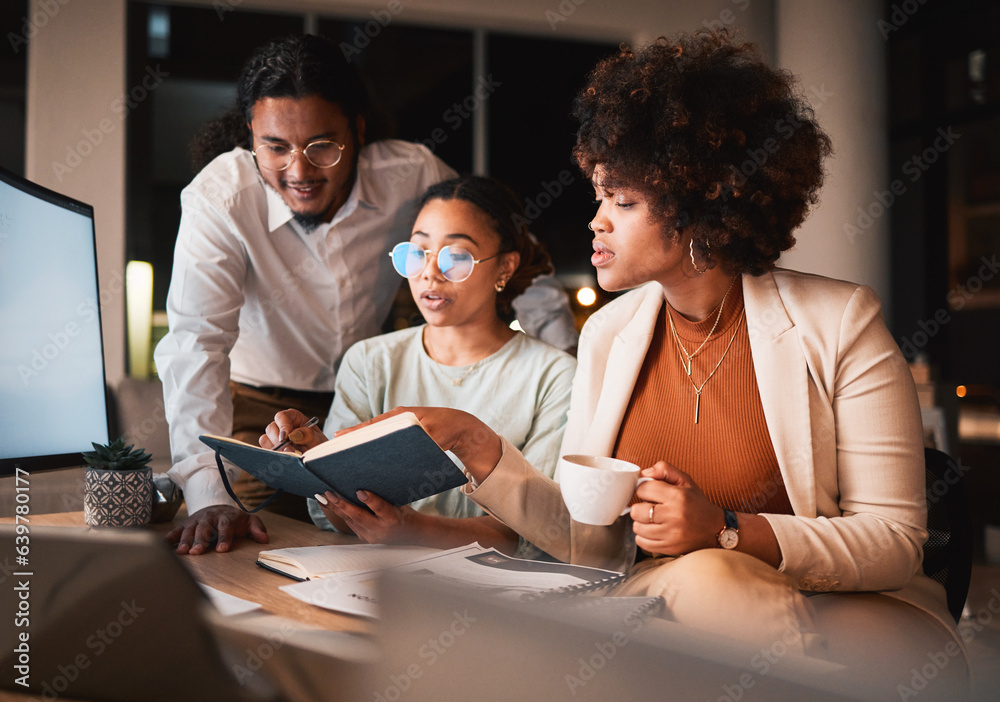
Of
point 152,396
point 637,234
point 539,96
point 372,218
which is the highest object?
point 539,96

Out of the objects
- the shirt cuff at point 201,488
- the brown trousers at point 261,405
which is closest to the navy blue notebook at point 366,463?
the shirt cuff at point 201,488

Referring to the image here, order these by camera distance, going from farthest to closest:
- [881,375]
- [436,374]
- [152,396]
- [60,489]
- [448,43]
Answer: [448,43] < [60,489] < [152,396] < [436,374] < [881,375]

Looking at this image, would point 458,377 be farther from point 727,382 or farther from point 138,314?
point 138,314

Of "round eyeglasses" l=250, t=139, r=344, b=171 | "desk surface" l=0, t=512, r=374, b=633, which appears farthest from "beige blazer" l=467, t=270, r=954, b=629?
"round eyeglasses" l=250, t=139, r=344, b=171

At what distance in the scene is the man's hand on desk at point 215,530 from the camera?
53.1 inches

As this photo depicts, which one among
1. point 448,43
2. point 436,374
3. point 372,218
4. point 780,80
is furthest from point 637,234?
point 448,43

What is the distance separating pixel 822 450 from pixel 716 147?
1.79 feet

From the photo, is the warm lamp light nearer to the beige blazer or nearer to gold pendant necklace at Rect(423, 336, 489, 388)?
gold pendant necklace at Rect(423, 336, 489, 388)

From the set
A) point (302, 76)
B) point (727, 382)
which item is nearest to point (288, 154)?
point (302, 76)

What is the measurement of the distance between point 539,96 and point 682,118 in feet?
15.0

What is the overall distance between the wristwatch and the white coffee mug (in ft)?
0.50

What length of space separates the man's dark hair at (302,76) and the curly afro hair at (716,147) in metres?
0.87

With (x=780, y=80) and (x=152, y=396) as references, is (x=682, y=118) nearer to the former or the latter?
Answer: (x=780, y=80)

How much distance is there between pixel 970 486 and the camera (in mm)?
4984
